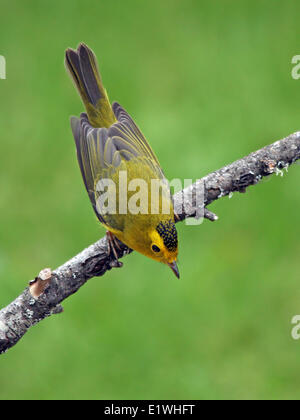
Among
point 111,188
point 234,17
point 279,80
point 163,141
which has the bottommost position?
point 111,188

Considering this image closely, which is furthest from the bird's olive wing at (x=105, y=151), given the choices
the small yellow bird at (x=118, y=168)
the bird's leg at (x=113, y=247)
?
the bird's leg at (x=113, y=247)

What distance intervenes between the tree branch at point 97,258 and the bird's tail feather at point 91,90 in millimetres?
837

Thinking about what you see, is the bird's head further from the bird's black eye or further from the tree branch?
the tree branch

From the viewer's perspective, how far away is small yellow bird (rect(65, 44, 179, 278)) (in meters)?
3.42

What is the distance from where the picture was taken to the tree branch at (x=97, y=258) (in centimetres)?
317

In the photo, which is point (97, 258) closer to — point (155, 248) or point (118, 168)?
point (155, 248)

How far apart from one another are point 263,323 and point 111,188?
102 inches

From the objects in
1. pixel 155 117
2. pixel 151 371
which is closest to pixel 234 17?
pixel 155 117

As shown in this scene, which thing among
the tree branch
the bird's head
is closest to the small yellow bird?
the bird's head

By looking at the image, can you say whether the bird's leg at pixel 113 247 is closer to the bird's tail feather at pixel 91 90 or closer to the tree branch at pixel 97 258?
the tree branch at pixel 97 258

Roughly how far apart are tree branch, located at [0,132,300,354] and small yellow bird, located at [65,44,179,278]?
11 cm

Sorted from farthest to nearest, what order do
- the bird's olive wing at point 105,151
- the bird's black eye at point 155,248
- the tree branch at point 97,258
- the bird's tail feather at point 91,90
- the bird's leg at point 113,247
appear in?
the bird's tail feather at point 91,90
the bird's olive wing at point 105,151
the bird's black eye at point 155,248
the bird's leg at point 113,247
the tree branch at point 97,258

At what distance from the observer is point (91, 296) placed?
5.96 metres

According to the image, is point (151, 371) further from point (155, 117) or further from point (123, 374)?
point (155, 117)
